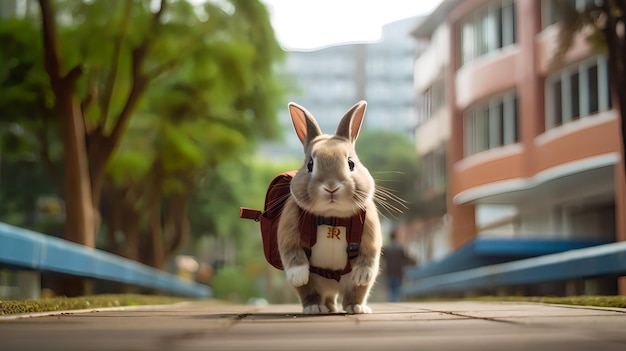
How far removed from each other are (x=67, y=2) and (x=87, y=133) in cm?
278

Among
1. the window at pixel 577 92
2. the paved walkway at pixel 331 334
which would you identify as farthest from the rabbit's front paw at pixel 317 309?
the window at pixel 577 92

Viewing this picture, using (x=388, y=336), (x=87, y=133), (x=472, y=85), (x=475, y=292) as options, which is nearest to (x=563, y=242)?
(x=475, y=292)

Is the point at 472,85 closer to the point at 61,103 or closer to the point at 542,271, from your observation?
the point at 542,271

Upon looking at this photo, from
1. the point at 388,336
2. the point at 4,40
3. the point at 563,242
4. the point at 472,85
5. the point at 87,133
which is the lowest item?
the point at 388,336

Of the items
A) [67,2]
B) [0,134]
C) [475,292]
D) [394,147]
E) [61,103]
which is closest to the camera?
[61,103]

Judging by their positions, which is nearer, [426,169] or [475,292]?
[475,292]

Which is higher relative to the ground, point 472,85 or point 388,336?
point 472,85

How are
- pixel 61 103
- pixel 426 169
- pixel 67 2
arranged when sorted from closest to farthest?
1. pixel 61 103
2. pixel 67 2
3. pixel 426 169

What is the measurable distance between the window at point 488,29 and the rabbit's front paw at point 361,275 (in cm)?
2650

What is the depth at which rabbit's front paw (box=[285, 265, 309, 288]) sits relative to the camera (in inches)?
250

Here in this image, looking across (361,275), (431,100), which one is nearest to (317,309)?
(361,275)

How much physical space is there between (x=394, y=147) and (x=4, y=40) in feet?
160

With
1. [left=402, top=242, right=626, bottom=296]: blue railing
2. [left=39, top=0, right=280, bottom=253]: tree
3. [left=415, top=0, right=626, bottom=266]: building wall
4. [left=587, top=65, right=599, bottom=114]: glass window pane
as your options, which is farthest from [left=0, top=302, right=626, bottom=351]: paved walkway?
[left=587, top=65, right=599, bottom=114]: glass window pane

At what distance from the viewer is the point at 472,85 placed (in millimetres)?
33750
